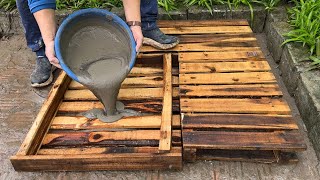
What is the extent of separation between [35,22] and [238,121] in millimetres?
1716

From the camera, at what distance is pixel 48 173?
7.08 ft

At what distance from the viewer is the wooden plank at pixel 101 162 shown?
2.05 meters

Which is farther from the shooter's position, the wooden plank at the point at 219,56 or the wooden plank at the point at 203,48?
the wooden plank at the point at 203,48

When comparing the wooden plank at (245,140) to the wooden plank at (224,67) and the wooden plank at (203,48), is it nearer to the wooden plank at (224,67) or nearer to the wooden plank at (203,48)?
the wooden plank at (224,67)

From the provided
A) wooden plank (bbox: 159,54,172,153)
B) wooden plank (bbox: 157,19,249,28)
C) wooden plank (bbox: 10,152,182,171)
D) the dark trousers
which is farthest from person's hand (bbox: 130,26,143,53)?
wooden plank (bbox: 157,19,249,28)

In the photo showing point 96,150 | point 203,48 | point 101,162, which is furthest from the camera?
point 203,48

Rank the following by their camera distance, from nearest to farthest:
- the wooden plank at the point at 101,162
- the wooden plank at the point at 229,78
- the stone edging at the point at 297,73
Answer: the wooden plank at the point at 101,162
the stone edging at the point at 297,73
the wooden plank at the point at 229,78

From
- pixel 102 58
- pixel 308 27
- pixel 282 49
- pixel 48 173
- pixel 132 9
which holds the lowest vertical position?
pixel 48 173

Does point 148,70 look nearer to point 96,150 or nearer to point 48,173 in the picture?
point 96,150

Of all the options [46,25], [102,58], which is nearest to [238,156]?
[102,58]

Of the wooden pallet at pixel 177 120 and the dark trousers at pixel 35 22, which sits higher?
the dark trousers at pixel 35 22

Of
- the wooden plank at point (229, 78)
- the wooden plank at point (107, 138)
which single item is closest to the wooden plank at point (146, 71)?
the wooden plank at point (229, 78)

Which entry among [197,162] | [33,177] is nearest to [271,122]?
[197,162]

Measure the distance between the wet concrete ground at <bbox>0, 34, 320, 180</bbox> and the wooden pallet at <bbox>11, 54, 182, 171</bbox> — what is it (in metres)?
0.05
